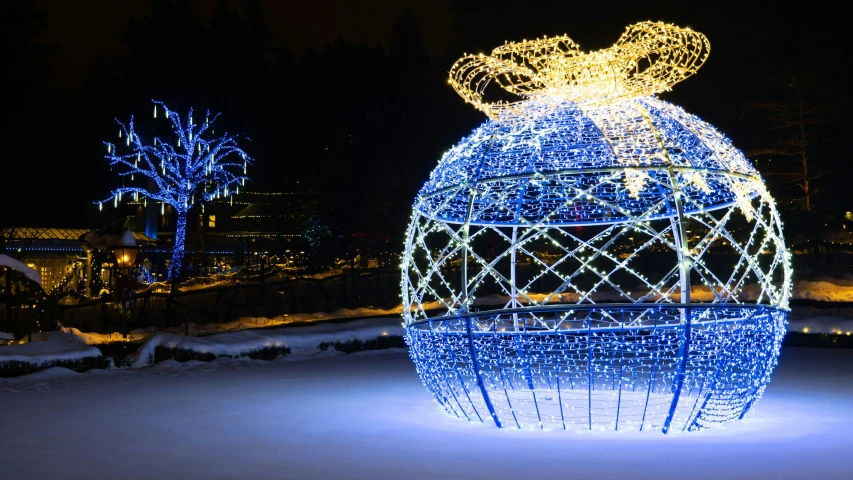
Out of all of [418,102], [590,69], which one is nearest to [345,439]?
→ [590,69]

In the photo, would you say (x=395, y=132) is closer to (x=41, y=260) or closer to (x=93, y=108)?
(x=41, y=260)

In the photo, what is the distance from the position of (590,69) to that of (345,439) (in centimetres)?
348

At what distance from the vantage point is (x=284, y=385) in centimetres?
1091

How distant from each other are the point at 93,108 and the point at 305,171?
44.3ft

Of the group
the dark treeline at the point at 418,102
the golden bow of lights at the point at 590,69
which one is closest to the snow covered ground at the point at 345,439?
the golden bow of lights at the point at 590,69

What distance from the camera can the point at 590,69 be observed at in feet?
24.9

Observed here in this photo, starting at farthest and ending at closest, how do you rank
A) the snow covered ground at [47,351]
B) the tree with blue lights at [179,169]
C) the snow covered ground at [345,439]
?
the tree with blue lights at [179,169], the snow covered ground at [47,351], the snow covered ground at [345,439]

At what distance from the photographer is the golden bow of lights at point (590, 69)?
7.57m

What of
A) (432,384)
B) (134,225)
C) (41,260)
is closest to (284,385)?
(432,384)

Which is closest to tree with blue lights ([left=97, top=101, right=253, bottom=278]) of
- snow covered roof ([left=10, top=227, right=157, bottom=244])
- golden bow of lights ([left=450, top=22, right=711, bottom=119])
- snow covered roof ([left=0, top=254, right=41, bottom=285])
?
snow covered roof ([left=10, top=227, right=157, bottom=244])

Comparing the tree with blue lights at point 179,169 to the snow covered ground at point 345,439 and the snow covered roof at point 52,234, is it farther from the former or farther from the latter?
the snow covered ground at point 345,439

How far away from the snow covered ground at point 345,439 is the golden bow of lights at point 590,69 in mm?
2694

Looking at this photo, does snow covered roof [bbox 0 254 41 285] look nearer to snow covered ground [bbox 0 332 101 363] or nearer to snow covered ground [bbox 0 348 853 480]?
snow covered ground [bbox 0 332 101 363]

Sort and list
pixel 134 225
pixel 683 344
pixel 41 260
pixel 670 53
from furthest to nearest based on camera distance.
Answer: pixel 134 225, pixel 41 260, pixel 670 53, pixel 683 344
